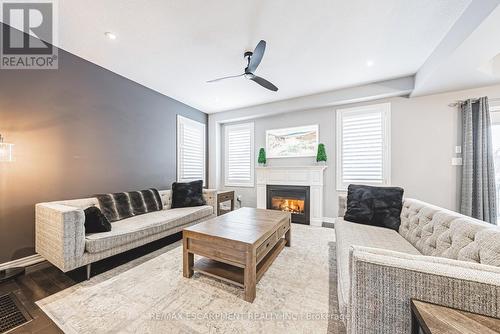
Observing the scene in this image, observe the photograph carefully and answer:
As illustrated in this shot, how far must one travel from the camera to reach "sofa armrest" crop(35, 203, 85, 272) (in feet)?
6.07

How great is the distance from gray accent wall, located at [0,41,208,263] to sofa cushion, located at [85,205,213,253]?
0.87 m

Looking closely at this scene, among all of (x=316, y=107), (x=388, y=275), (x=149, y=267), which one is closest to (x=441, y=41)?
(x=316, y=107)

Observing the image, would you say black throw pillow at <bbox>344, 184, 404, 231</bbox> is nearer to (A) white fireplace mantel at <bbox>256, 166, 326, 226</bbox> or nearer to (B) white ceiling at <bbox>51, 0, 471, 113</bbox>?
(A) white fireplace mantel at <bbox>256, 166, 326, 226</bbox>

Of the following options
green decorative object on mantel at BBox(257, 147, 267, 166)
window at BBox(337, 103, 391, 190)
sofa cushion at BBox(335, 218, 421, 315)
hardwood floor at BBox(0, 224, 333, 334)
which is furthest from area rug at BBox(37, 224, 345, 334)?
green decorative object on mantel at BBox(257, 147, 267, 166)

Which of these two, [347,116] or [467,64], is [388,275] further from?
[347,116]

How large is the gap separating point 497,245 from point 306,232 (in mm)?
2653

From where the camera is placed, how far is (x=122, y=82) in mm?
3264

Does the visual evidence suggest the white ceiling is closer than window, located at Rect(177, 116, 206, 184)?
Yes

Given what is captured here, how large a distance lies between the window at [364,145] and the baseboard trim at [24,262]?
15.4 ft

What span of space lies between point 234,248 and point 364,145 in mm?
3306

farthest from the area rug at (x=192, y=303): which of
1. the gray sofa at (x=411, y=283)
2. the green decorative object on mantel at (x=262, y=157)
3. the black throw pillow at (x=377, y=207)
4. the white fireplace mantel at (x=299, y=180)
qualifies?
the green decorative object on mantel at (x=262, y=157)

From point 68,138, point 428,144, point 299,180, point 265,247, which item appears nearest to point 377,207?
point 265,247

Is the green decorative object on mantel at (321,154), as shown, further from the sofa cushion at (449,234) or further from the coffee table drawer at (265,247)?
the coffee table drawer at (265,247)

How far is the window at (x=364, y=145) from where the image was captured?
3.61 meters
